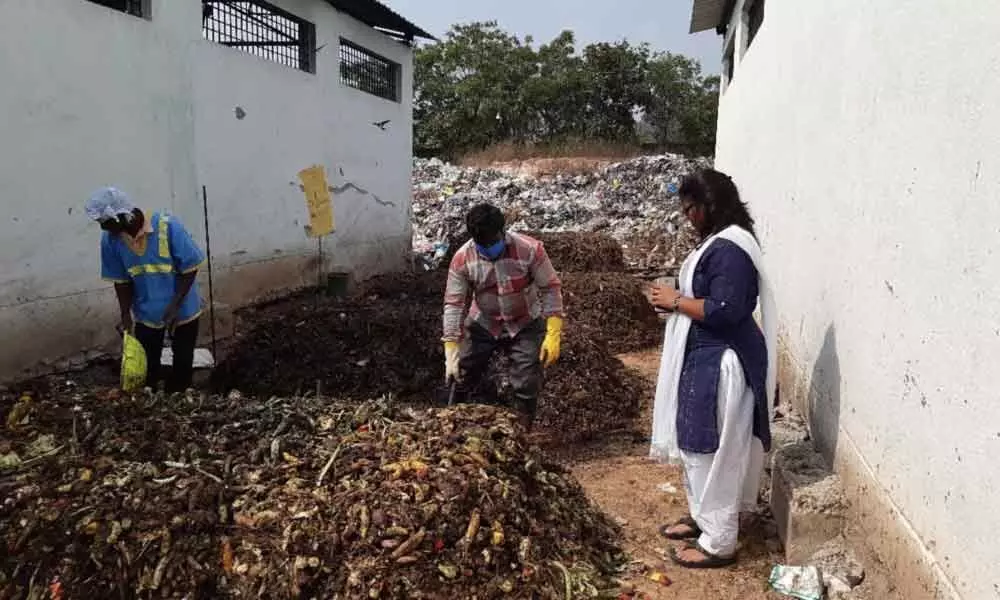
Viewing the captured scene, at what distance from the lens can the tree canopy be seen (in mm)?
27766

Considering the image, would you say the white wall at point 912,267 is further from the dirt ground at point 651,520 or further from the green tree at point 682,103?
the green tree at point 682,103

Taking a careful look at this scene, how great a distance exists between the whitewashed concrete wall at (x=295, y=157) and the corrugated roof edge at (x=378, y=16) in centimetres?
14

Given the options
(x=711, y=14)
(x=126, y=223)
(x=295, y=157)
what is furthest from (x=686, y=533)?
(x=711, y=14)

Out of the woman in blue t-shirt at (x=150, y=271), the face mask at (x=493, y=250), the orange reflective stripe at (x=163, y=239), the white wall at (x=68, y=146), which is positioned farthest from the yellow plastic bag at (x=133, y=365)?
the face mask at (x=493, y=250)

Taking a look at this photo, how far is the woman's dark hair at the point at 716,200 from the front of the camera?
304cm

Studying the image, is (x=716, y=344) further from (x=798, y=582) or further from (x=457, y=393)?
(x=457, y=393)

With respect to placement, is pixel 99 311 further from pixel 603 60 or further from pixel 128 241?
pixel 603 60

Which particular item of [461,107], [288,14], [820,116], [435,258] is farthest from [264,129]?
[461,107]

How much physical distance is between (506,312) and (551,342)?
1.04ft

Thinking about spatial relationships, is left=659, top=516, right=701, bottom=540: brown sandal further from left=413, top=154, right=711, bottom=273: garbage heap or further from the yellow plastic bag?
left=413, top=154, right=711, bottom=273: garbage heap

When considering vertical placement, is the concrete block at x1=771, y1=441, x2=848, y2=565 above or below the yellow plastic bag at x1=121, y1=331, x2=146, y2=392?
below

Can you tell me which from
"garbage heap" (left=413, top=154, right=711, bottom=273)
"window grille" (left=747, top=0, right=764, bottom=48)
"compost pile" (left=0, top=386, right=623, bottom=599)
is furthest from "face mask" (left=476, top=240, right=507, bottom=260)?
"garbage heap" (left=413, top=154, right=711, bottom=273)

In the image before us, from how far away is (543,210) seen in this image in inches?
662

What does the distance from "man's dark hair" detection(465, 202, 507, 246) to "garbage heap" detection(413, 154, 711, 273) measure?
8.52 metres
